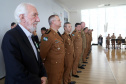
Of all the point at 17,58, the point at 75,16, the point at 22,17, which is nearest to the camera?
the point at 17,58

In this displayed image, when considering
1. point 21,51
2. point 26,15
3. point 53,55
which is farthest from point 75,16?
point 21,51

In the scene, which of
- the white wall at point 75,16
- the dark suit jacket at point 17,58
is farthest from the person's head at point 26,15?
the white wall at point 75,16

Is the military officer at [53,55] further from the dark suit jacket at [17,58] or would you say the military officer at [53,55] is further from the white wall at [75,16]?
the white wall at [75,16]

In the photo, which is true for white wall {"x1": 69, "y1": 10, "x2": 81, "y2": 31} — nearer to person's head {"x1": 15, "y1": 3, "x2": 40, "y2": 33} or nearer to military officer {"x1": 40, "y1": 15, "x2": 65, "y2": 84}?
military officer {"x1": 40, "y1": 15, "x2": 65, "y2": 84}

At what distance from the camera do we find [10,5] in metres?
3.23

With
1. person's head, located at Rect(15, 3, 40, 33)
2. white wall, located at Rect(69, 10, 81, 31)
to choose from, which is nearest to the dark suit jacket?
person's head, located at Rect(15, 3, 40, 33)

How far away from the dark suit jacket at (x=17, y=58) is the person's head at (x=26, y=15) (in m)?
0.12

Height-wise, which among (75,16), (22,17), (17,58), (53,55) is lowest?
(53,55)

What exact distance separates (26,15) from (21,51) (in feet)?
1.17

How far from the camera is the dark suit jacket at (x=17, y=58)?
2.78 feet

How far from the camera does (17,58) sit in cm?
87

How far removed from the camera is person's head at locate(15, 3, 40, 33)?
998 mm

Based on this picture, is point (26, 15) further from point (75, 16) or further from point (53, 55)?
point (75, 16)

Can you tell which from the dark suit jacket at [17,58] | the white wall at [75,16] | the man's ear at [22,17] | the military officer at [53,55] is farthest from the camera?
the white wall at [75,16]
